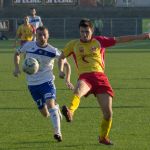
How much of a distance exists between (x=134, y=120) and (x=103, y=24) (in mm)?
55157

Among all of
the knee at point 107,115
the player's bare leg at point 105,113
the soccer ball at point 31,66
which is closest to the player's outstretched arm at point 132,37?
the player's bare leg at point 105,113

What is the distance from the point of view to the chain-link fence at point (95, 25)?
219 ft

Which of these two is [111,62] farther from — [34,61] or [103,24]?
[103,24]

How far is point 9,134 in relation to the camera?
1155 cm

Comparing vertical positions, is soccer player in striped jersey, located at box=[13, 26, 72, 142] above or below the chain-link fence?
above

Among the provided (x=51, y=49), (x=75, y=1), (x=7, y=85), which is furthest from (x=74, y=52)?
(x=75, y=1)

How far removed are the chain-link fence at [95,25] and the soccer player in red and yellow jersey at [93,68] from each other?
2159 inches

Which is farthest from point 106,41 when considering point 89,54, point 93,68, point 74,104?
point 74,104

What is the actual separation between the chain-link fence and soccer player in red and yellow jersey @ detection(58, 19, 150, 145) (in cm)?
5484

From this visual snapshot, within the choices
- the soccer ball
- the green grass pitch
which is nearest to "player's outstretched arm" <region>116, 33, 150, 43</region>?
the soccer ball

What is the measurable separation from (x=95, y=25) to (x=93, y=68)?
55.6 meters

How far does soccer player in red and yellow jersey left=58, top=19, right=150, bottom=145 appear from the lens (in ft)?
34.3

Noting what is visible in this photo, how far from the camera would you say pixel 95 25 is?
66062 millimetres

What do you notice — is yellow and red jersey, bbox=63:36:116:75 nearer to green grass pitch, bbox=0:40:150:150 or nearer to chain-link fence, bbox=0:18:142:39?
green grass pitch, bbox=0:40:150:150
